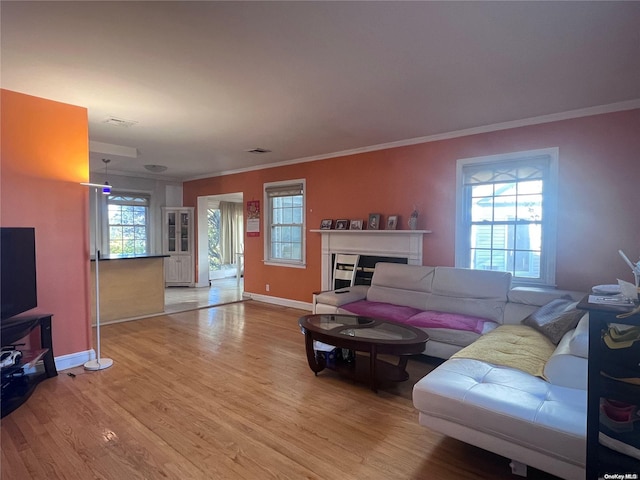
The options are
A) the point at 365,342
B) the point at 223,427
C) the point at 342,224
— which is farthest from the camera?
the point at 342,224

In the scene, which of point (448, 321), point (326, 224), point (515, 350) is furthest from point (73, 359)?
point (515, 350)

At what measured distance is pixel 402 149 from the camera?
477cm

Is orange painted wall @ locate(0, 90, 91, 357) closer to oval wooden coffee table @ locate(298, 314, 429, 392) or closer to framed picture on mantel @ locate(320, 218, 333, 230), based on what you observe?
oval wooden coffee table @ locate(298, 314, 429, 392)

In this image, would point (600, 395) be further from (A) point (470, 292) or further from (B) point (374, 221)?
(B) point (374, 221)

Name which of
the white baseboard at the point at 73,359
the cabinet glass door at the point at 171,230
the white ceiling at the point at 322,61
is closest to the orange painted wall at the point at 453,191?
the white ceiling at the point at 322,61

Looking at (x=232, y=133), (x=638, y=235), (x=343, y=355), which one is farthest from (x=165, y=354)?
(x=638, y=235)

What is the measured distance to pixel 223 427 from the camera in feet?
7.97

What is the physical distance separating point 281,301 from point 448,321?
11.3ft

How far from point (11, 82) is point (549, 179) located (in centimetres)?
500

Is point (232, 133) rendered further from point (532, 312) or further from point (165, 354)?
point (532, 312)

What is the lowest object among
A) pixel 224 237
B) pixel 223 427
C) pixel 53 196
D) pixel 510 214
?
pixel 223 427

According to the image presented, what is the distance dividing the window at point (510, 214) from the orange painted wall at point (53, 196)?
4.12m

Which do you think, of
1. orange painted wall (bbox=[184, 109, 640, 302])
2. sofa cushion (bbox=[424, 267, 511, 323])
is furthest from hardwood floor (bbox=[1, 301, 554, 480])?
orange painted wall (bbox=[184, 109, 640, 302])

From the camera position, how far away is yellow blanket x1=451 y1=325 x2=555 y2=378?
237cm
